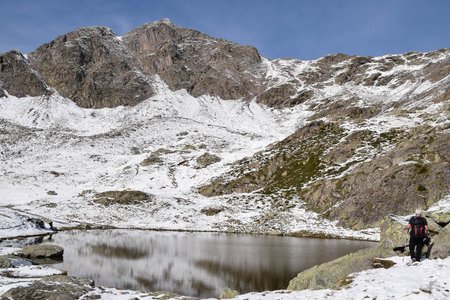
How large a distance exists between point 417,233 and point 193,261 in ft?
82.7

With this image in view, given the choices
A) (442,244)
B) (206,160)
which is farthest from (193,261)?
(206,160)

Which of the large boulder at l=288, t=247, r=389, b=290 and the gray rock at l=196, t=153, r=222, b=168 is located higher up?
the gray rock at l=196, t=153, r=222, b=168

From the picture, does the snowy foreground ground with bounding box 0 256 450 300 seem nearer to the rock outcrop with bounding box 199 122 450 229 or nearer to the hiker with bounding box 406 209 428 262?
the hiker with bounding box 406 209 428 262

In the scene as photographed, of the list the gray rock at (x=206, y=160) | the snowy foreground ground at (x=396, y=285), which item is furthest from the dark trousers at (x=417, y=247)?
the gray rock at (x=206, y=160)

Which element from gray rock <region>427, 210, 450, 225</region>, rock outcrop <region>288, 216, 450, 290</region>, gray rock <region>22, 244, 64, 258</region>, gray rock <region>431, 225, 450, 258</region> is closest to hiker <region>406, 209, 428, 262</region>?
gray rock <region>431, 225, 450, 258</region>

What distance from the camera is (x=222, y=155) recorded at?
140 meters

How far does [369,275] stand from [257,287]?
1157 cm

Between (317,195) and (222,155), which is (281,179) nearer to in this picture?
(317,195)

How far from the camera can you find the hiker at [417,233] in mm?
20141

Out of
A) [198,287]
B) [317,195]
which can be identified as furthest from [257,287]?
[317,195]

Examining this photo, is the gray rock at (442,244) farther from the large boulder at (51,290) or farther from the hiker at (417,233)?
the large boulder at (51,290)

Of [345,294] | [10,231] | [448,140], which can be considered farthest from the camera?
[448,140]

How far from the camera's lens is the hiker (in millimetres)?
20141

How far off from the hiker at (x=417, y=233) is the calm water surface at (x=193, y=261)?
11.2 meters
